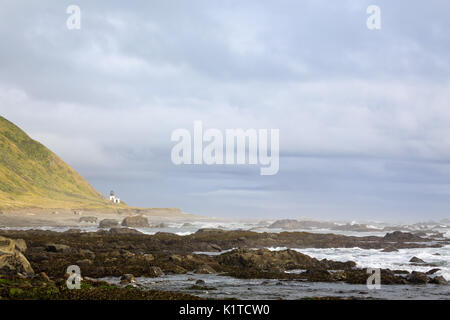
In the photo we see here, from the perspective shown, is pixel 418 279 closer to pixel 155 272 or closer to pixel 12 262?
pixel 155 272

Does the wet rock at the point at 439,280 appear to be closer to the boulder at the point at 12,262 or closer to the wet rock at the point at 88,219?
the boulder at the point at 12,262

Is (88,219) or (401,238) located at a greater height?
(401,238)

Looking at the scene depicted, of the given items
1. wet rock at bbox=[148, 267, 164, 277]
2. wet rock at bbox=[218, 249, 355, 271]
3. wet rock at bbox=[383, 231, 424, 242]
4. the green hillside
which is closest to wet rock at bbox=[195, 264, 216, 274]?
wet rock at bbox=[148, 267, 164, 277]

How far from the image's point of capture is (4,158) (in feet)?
599

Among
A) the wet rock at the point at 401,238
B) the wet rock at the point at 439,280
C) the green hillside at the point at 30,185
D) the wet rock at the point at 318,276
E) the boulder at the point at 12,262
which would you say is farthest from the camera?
the green hillside at the point at 30,185

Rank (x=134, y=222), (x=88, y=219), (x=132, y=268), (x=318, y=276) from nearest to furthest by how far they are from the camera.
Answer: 1. (x=318, y=276)
2. (x=132, y=268)
3. (x=134, y=222)
4. (x=88, y=219)

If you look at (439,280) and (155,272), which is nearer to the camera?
(439,280)

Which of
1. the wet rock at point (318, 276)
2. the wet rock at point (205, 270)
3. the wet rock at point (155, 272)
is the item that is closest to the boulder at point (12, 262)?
the wet rock at point (155, 272)

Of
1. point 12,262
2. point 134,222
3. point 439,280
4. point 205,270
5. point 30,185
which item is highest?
point 30,185

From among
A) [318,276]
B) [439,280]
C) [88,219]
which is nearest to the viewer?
[439,280]

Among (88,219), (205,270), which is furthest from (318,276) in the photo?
(88,219)
